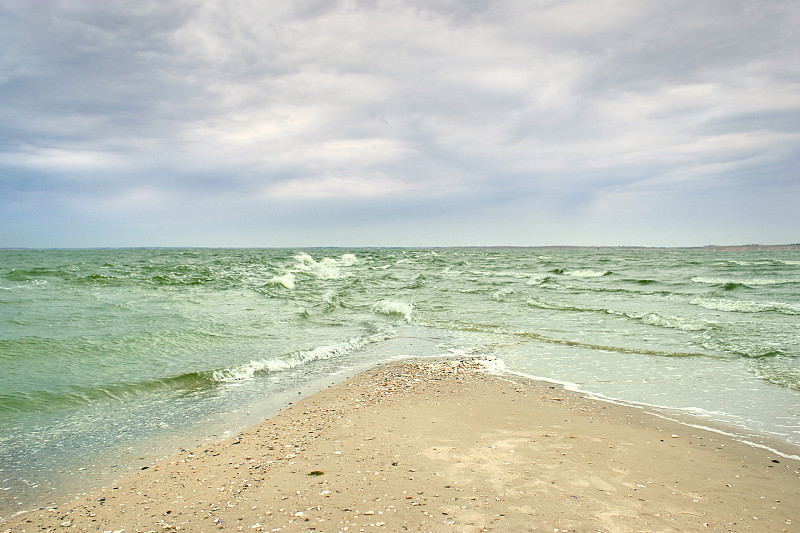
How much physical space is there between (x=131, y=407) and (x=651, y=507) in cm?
622

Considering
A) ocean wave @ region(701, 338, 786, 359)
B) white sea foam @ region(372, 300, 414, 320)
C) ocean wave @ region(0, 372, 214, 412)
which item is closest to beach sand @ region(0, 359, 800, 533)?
ocean wave @ region(0, 372, 214, 412)

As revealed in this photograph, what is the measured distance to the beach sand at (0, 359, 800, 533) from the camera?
3311 millimetres

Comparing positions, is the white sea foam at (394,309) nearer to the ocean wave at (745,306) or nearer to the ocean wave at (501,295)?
the ocean wave at (501,295)

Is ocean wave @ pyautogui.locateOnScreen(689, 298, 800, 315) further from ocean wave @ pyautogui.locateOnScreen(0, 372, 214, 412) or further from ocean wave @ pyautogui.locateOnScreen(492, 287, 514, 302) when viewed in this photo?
ocean wave @ pyautogui.locateOnScreen(0, 372, 214, 412)

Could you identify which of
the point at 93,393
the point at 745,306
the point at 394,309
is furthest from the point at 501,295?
the point at 93,393

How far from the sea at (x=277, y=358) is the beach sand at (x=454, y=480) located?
1.88 ft

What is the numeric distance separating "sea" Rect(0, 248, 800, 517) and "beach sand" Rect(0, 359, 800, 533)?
0.57 meters

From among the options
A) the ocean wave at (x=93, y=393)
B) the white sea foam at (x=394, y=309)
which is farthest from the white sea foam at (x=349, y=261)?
the ocean wave at (x=93, y=393)

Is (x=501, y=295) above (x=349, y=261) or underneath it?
underneath

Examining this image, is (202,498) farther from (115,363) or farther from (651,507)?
(115,363)

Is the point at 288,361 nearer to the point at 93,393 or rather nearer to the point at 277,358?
the point at 277,358

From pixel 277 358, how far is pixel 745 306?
15639 mm

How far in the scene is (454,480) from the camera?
12.8ft

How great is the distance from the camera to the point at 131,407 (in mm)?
6391
